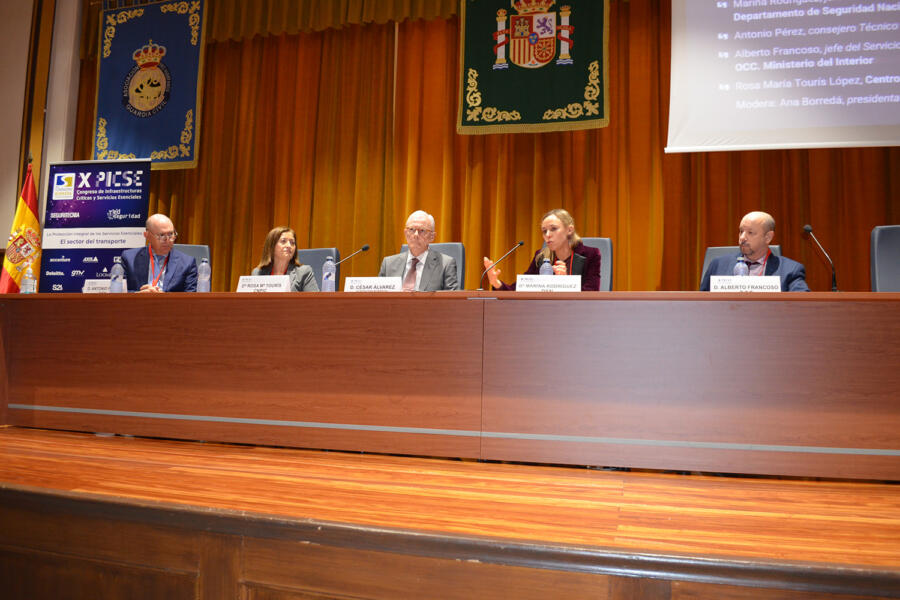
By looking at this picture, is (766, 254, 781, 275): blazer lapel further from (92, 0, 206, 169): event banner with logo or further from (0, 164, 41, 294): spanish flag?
(0, 164, 41, 294): spanish flag

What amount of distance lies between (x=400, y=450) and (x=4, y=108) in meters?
4.87

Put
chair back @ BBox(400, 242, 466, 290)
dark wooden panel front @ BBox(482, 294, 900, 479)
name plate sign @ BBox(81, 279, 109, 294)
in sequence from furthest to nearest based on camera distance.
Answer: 1. chair back @ BBox(400, 242, 466, 290)
2. name plate sign @ BBox(81, 279, 109, 294)
3. dark wooden panel front @ BBox(482, 294, 900, 479)

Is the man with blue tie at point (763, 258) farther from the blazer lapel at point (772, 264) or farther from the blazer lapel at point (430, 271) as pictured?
the blazer lapel at point (430, 271)

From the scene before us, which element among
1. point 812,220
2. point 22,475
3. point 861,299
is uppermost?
point 812,220

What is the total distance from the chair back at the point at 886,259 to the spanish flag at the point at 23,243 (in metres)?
4.92

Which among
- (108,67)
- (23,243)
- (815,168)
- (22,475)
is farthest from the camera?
(108,67)

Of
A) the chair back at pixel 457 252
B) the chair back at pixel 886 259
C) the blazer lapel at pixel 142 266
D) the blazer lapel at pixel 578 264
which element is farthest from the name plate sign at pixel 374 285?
the chair back at pixel 886 259

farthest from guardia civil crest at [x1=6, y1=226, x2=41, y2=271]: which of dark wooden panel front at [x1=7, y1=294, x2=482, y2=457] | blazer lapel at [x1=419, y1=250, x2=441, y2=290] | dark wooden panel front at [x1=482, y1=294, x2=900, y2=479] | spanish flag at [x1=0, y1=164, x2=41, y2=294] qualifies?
dark wooden panel front at [x1=482, y1=294, x2=900, y2=479]

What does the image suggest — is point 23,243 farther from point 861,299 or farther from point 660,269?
point 861,299

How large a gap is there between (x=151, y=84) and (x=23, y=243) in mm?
1430

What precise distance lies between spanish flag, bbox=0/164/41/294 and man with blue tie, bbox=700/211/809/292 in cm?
429

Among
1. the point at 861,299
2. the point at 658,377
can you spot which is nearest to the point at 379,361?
the point at 658,377

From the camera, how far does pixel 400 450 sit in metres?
2.05

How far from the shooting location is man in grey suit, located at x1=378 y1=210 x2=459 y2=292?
9.94ft
